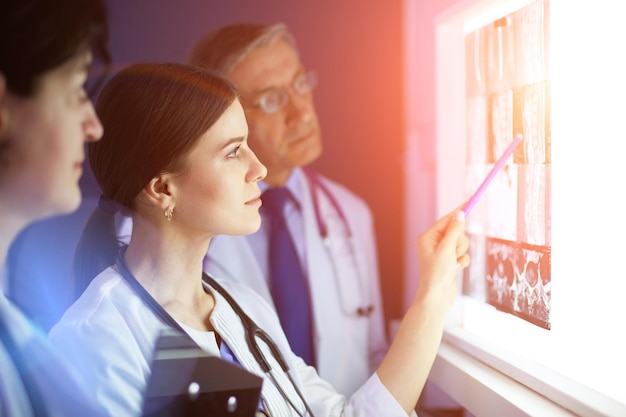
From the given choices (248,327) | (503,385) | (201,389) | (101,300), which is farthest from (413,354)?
(101,300)

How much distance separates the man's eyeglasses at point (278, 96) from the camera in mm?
1109

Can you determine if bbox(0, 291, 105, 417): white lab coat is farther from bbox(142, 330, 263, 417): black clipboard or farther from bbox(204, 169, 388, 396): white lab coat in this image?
bbox(204, 169, 388, 396): white lab coat

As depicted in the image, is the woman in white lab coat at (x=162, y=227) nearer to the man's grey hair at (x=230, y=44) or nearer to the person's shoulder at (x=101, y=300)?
the person's shoulder at (x=101, y=300)

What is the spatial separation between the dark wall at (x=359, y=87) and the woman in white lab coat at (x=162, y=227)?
464 mm

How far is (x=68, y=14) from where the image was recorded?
2.23ft

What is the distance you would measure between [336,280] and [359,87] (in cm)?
44

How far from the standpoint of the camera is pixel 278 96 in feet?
3.71

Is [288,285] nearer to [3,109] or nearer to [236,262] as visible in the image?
[236,262]

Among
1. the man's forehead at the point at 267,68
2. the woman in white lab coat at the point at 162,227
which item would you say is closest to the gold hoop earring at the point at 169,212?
the woman in white lab coat at the point at 162,227

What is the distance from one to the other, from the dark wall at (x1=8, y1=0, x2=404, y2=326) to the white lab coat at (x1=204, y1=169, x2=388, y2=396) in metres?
0.07

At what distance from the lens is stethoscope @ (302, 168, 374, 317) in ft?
4.09

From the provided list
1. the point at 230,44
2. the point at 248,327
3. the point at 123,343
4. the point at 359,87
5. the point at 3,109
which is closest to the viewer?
the point at 3,109

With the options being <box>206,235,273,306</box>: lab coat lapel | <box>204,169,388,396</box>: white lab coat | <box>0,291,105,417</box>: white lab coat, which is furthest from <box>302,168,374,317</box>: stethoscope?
<box>0,291,105,417</box>: white lab coat

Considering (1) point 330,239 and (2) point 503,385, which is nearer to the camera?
(2) point 503,385
